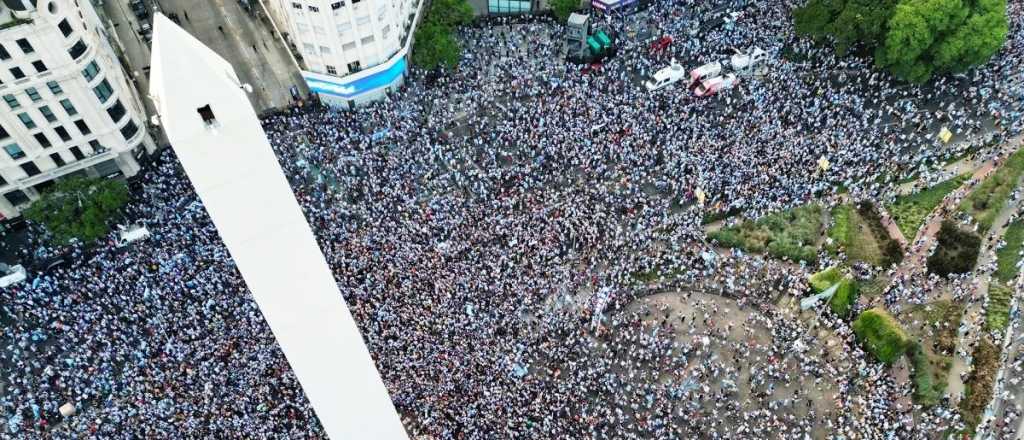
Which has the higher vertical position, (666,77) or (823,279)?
(666,77)

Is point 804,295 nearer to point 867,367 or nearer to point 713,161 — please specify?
point 867,367

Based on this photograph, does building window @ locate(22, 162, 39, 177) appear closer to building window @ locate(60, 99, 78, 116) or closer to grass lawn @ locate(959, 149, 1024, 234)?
building window @ locate(60, 99, 78, 116)

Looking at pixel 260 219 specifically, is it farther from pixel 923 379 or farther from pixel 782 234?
pixel 923 379

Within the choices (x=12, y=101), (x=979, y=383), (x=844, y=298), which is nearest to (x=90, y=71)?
(x=12, y=101)

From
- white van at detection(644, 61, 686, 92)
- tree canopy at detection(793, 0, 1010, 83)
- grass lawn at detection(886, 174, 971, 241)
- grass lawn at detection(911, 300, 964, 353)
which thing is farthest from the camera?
white van at detection(644, 61, 686, 92)

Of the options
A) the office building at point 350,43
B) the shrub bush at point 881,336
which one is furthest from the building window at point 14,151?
the shrub bush at point 881,336

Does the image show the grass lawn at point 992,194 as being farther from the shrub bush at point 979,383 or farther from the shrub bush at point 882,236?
the shrub bush at point 979,383

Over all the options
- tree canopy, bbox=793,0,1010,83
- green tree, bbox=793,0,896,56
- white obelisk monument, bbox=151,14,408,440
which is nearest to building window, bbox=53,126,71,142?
white obelisk monument, bbox=151,14,408,440
